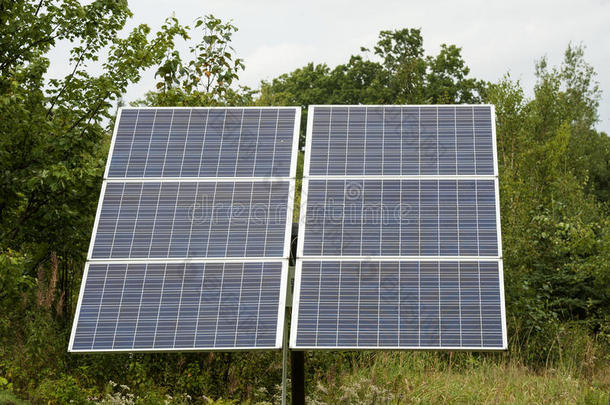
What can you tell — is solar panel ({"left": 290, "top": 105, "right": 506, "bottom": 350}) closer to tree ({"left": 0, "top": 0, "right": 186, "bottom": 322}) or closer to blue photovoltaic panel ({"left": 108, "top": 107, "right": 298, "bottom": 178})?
blue photovoltaic panel ({"left": 108, "top": 107, "right": 298, "bottom": 178})

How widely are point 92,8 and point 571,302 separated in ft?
50.8

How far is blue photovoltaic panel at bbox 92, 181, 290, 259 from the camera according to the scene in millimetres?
8516

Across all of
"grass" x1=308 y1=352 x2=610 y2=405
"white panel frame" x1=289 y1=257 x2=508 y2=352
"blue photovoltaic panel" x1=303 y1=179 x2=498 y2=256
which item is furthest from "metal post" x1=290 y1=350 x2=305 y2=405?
"blue photovoltaic panel" x1=303 y1=179 x2=498 y2=256

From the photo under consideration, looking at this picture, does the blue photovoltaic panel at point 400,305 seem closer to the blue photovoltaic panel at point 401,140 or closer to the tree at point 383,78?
the blue photovoltaic panel at point 401,140

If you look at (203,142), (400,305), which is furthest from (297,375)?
(203,142)

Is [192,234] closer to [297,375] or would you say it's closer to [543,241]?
[297,375]

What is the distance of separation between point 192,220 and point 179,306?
52.4 inches

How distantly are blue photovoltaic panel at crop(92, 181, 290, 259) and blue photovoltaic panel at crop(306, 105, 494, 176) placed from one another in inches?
40.4

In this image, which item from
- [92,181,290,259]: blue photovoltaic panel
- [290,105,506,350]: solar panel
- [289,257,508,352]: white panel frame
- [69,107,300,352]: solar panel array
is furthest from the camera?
[92,181,290,259]: blue photovoltaic panel

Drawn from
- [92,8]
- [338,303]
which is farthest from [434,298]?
[92,8]

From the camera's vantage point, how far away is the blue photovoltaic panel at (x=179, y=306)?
779cm

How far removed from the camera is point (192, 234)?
341 inches

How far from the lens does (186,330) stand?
25.8 ft

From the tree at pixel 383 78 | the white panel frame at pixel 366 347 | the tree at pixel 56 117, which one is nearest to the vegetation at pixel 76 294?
the tree at pixel 56 117
